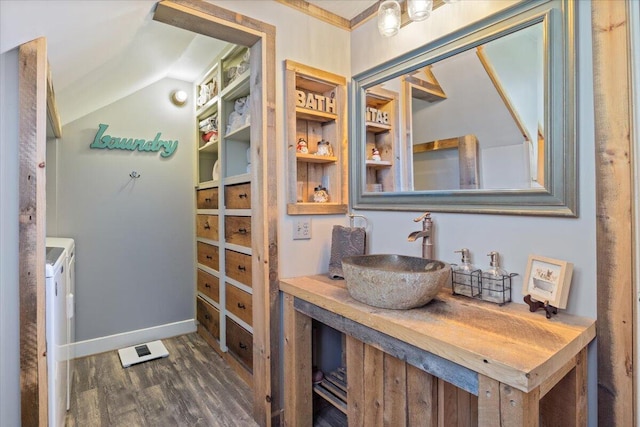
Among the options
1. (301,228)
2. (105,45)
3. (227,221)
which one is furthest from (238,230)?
(105,45)

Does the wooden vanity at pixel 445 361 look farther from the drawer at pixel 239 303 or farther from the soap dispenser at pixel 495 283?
the drawer at pixel 239 303

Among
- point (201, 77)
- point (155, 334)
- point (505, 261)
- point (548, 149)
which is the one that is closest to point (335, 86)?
point (548, 149)

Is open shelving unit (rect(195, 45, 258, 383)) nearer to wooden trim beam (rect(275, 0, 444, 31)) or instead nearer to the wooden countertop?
wooden trim beam (rect(275, 0, 444, 31))

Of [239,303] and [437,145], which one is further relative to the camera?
[239,303]

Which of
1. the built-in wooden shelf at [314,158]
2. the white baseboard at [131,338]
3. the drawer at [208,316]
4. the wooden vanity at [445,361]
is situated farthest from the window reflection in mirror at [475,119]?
the white baseboard at [131,338]

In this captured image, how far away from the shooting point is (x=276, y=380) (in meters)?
1.70

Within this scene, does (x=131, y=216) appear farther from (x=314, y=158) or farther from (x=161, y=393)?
(x=314, y=158)

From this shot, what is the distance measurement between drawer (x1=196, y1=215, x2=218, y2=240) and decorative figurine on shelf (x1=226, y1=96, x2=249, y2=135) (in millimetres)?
735

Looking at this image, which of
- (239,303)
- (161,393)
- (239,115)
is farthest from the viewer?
(239,115)

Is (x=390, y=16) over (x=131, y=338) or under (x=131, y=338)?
over

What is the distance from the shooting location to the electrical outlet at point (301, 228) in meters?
1.75

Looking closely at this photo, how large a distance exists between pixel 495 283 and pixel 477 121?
0.68 m

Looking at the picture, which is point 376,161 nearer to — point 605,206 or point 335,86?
point 335,86

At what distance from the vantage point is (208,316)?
279 centimetres
